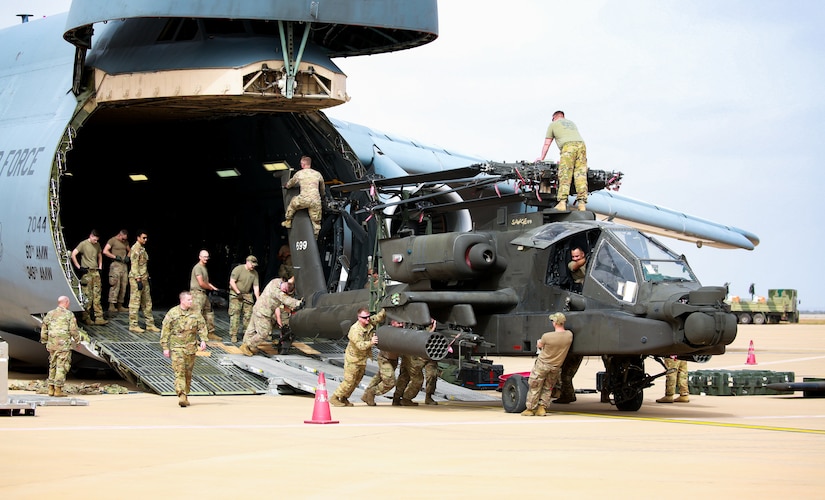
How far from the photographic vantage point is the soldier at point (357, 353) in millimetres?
13602

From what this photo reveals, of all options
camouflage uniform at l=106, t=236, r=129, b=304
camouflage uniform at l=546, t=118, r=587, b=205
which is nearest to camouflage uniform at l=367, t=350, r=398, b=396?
camouflage uniform at l=546, t=118, r=587, b=205

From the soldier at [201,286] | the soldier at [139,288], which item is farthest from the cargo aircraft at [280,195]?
the soldier at [201,286]

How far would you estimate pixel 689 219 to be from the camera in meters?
30.5

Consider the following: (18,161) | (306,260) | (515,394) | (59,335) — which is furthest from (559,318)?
(18,161)

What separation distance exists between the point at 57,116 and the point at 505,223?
6.83 meters

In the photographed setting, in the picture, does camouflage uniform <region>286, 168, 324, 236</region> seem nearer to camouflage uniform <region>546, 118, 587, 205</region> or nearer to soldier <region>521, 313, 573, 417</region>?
camouflage uniform <region>546, 118, 587, 205</region>

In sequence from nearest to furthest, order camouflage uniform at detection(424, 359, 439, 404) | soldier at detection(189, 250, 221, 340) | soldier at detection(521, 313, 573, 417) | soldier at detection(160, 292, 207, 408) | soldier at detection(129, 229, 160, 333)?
soldier at detection(521, 313, 573, 417), soldier at detection(160, 292, 207, 408), camouflage uniform at detection(424, 359, 439, 404), soldier at detection(129, 229, 160, 333), soldier at detection(189, 250, 221, 340)

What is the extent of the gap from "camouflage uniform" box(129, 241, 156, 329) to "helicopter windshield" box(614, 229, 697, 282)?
7.96 meters

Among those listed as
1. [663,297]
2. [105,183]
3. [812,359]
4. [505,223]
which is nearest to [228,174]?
[105,183]

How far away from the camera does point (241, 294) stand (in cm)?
1802

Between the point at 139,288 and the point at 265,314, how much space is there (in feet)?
7.44

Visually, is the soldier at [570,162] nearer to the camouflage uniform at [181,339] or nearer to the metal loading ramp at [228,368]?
the metal loading ramp at [228,368]

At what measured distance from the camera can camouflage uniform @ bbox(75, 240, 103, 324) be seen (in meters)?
17.3

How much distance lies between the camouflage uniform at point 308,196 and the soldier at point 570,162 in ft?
13.9
